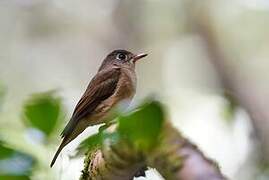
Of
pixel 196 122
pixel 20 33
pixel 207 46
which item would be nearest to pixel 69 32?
pixel 20 33

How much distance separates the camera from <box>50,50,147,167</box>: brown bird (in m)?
2.65

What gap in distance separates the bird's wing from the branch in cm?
164

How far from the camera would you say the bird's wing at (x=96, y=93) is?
2703 mm

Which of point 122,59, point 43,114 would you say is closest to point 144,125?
point 43,114

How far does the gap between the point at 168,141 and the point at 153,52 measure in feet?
20.4

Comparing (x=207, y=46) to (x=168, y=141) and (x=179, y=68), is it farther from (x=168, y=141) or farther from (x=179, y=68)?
(x=168, y=141)

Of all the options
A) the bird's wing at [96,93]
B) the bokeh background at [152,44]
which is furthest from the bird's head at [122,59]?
the bokeh background at [152,44]

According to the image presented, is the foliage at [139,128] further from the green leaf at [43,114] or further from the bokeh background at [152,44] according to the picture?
the bokeh background at [152,44]

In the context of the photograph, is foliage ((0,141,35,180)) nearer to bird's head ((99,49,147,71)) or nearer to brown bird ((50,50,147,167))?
brown bird ((50,50,147,167))

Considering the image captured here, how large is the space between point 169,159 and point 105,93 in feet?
6.96

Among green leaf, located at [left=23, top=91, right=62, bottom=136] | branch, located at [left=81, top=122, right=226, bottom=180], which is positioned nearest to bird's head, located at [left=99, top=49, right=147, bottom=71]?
branch, located at [left=81, top=122, right=226, bottom=180]

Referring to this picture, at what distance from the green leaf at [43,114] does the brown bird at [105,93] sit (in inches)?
58.8

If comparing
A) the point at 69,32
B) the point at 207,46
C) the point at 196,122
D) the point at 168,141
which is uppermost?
the point at 69,32

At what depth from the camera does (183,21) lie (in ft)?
21.1
